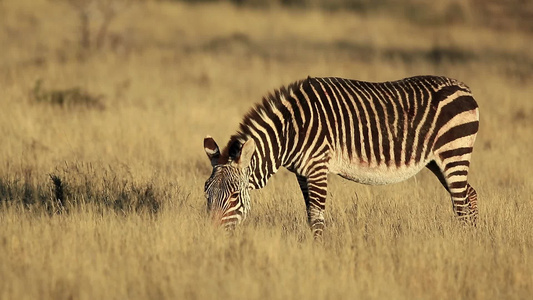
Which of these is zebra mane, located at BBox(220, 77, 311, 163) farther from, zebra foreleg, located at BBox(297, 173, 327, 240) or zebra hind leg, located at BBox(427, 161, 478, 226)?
zebra hind leg, located at BBox(427, 161, 478, 226)

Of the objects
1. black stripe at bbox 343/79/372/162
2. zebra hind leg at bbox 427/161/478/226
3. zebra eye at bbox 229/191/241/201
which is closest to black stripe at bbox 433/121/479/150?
zebra hind leg at bbox 427/161/478/226

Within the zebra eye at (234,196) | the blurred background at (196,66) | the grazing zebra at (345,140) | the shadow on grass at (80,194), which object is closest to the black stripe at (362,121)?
the grazing zebra at (345,140)

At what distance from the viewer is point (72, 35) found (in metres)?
25.1

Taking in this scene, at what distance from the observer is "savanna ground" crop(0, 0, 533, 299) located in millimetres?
6793

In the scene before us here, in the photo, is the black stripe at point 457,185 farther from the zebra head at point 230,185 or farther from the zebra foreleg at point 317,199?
the zebra head at point 230,185

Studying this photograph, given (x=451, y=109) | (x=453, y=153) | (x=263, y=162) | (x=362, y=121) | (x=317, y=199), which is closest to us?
(x=263, y=162)

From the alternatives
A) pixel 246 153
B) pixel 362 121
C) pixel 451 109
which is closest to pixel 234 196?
pixel 246 153

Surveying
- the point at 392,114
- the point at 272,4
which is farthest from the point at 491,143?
the point at 272,4

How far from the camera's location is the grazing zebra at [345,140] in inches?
309

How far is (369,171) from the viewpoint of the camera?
8633 millimetres

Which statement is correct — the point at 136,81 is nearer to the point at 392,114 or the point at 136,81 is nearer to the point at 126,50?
the point at 126,50

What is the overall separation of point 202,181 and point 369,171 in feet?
9.99

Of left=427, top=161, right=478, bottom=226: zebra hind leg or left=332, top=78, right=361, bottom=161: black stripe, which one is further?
left=427, top=161, right=478, bottom=226: zebra hind leg

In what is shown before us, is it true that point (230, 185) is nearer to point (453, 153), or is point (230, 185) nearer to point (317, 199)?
point (317, 199)
